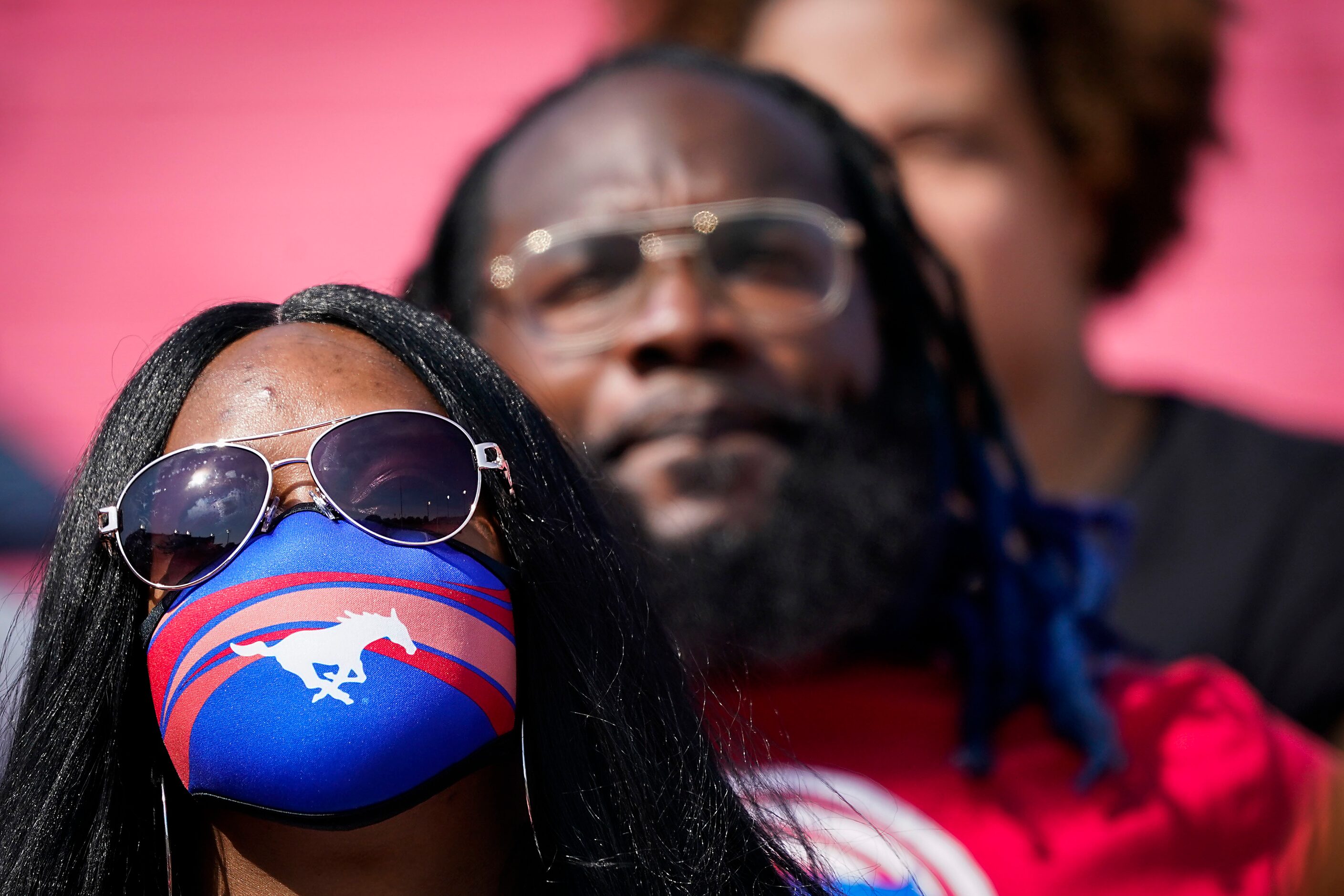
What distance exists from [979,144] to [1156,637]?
132 cm

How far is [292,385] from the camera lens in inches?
46.7

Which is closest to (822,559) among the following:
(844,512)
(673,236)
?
(844,512)

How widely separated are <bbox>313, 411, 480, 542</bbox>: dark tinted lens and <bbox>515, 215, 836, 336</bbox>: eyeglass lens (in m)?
1.22

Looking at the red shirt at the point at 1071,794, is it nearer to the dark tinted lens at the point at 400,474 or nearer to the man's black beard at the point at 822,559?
the man's black beard at the point at 822,559

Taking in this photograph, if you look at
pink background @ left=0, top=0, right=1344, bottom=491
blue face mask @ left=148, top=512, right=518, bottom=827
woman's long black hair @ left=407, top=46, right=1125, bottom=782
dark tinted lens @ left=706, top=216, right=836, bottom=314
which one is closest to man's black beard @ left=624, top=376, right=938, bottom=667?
woman's long black hair @ left=407, top=46, right=1125, bottom=782

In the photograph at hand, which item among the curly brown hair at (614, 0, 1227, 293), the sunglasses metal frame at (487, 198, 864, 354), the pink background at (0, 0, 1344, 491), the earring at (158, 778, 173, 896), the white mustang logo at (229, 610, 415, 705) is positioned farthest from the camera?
the pink background at (0, 0, 1344, 491)

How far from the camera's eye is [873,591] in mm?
2342

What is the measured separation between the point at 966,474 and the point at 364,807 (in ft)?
5.78

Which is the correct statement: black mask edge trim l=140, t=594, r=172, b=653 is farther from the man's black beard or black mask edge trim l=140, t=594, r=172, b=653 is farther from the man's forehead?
the man's forehead

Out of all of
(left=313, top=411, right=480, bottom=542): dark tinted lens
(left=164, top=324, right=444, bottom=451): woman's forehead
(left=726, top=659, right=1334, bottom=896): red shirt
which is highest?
(left=164, top=324, right=444, bottom=451): woman's forehead

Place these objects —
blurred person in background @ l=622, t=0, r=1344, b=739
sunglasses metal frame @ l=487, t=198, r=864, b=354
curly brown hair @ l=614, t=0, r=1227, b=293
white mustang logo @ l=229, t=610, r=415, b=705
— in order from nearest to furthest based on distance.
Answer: white mustang logo @ l=229, t=610, r=415, b=705
sunglasses metal frame @ l=487, t=198, r=864, b=354
blurred person in background @ l=622, t=0, r=1344, b=739
curly brown hair @ l=614, t=0, r=1227, b=293

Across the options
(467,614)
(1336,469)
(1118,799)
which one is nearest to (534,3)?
(1336,469)

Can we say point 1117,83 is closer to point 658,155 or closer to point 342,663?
point 658,155

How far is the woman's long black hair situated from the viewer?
2217mm
